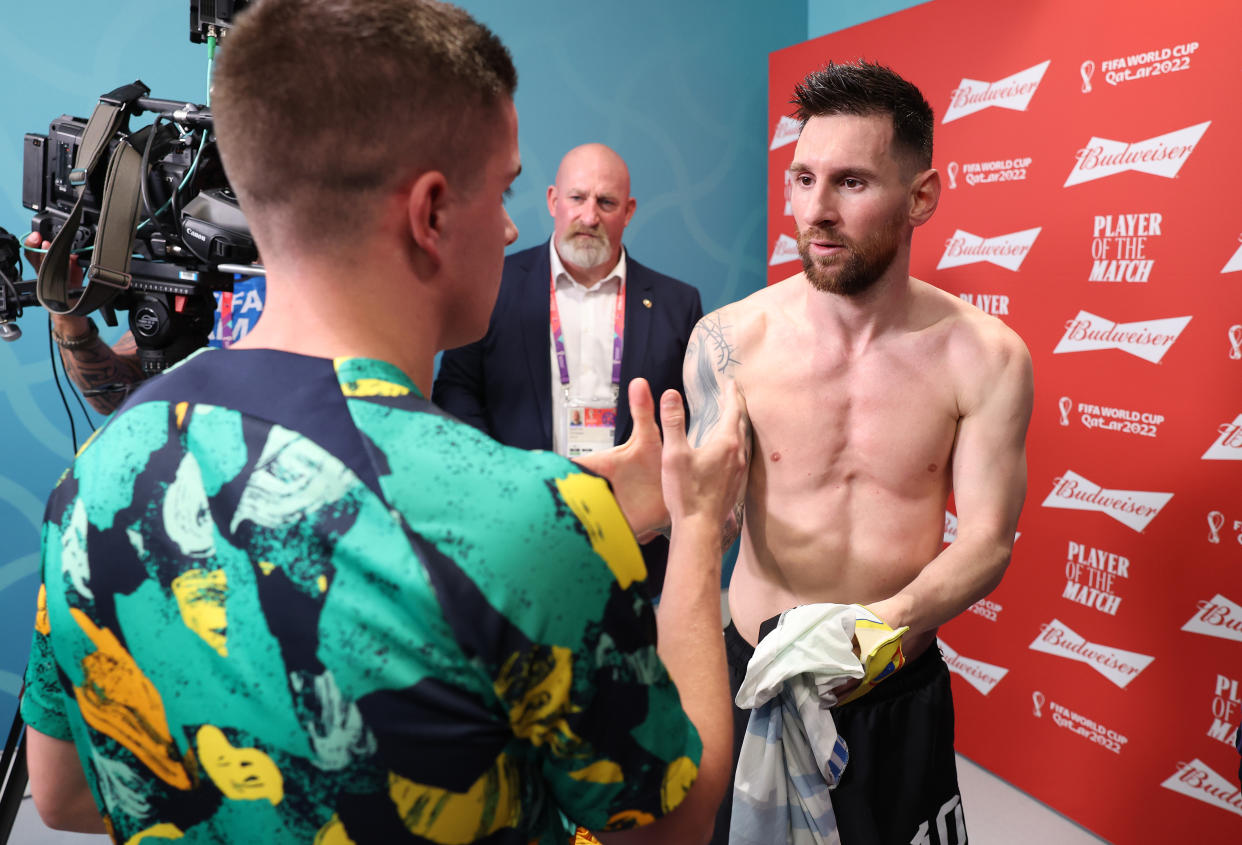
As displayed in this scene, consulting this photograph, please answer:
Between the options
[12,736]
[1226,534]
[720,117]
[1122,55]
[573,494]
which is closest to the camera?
[573,494]

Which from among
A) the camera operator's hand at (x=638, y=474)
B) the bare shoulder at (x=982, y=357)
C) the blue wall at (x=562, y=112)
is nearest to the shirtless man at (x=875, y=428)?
the bare shoulder at (x=982, y=357)

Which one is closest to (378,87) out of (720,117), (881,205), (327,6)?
(327,6)

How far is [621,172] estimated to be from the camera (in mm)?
2977

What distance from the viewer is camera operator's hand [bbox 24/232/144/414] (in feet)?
5.30

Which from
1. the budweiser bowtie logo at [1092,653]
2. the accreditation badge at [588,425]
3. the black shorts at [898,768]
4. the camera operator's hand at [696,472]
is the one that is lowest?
the budweiser bowtie logo at [1092,653]

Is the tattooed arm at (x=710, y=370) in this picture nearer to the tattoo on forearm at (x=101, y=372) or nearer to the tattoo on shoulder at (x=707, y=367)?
the tattoo on shoulder at (x=707, y=367)

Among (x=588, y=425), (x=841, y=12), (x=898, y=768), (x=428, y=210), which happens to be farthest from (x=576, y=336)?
(x=428, y=210)

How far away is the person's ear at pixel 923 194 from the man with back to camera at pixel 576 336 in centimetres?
119

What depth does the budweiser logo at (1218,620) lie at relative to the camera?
2.12 meters

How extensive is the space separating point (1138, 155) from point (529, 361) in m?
1.72

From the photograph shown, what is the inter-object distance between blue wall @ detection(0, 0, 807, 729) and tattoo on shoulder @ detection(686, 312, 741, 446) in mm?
1942

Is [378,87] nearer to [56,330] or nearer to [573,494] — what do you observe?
[573,494]

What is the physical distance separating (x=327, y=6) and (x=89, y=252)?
50.7 inches

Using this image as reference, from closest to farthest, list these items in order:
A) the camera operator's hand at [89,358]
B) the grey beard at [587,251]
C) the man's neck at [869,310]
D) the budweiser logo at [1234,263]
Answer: the camera operator's hand at [89,358]
the man's neck at [869,310]
the budweiser logo at [1234,263]
the grey beard at [587,251]
